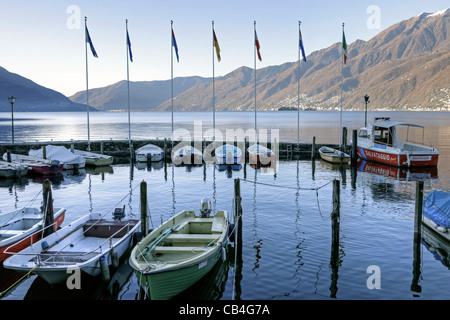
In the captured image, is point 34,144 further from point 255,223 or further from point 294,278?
point 294,278

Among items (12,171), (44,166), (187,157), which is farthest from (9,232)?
(187,157)

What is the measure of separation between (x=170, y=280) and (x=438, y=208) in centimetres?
1396

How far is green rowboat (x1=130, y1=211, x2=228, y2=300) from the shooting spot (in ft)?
41.4

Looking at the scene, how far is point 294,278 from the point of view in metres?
14.9

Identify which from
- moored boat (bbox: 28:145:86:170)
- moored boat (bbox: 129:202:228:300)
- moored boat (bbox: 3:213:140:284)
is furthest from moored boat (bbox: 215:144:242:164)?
moored boat (bbox: 129:202:228:300)

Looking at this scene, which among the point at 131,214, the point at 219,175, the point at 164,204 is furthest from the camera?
the point at 219,175

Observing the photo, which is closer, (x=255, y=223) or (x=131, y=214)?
(x=255, y=223)

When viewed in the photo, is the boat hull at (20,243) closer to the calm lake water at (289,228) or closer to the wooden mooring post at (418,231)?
the calm lake water at (289,228)

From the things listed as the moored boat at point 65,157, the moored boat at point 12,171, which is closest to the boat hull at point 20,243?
the moored boat at point 12,171

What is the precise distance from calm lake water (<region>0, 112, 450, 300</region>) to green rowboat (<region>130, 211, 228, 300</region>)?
2.94ft

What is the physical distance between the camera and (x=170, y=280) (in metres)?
12.8

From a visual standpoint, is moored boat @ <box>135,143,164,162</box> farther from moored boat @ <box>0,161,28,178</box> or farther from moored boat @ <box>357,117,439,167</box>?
moored boat @ <box>357,117,439,167</box>
